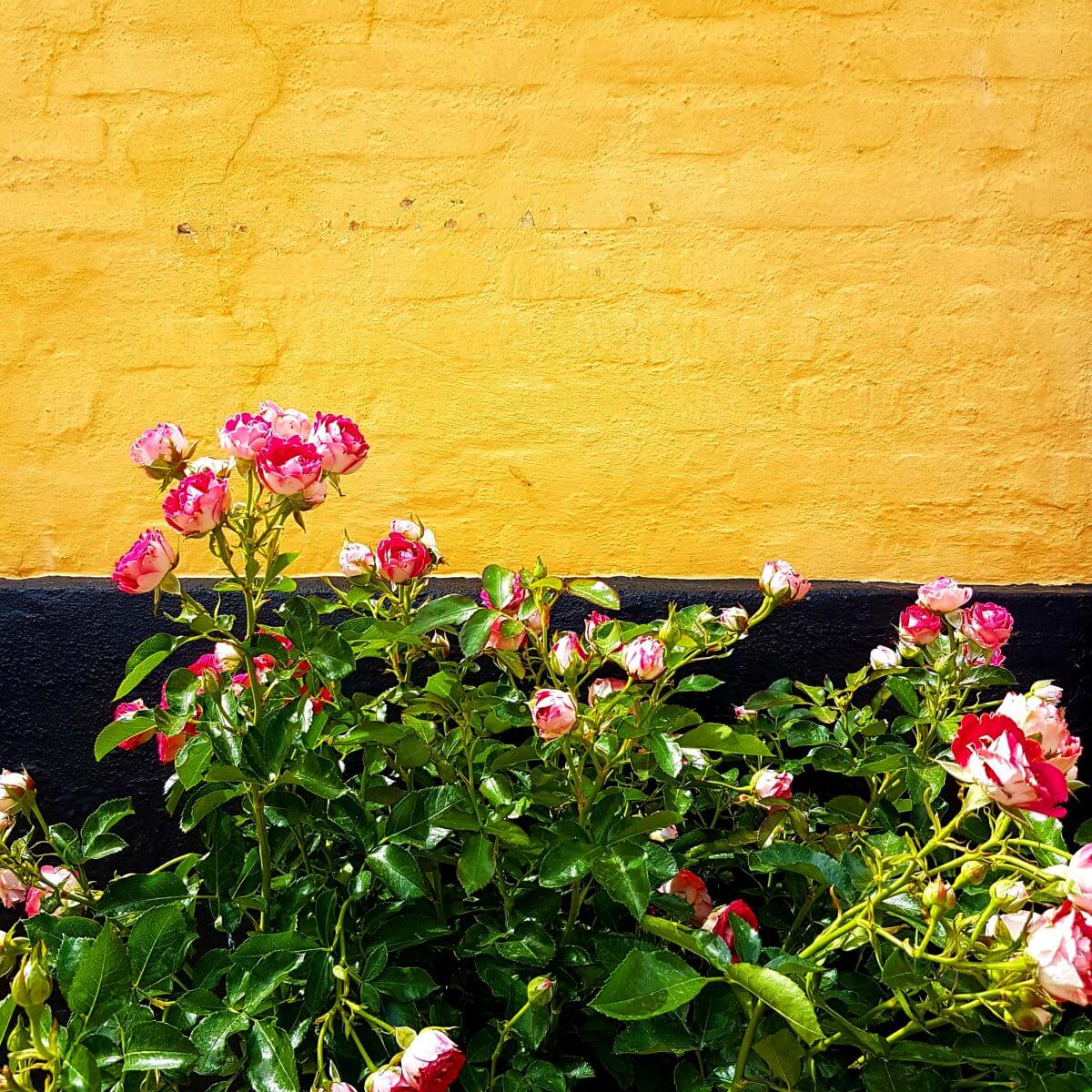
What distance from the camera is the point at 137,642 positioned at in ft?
6.93

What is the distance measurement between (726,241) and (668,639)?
1078 mm

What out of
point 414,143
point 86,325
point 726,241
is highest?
point 414,143

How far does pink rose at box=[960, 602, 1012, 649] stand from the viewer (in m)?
1.64

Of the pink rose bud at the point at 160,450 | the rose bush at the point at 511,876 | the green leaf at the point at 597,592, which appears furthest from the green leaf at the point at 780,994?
the pink rose bud at the point at 160,450

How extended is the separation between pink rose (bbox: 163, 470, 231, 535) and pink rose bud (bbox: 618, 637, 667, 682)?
0.52 m

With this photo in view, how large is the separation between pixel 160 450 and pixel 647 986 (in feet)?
2.83

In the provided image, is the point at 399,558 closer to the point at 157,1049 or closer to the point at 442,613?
the point at 442,613

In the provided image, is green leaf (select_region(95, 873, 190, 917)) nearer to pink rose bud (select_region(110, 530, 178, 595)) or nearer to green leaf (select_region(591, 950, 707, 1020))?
pink rose bud (select_region(110, 530, 178, 595))

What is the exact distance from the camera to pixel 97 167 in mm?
2158

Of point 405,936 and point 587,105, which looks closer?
point 405,936

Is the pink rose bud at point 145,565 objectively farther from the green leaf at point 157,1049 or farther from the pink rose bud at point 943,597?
the pink rose bud at point 943,597

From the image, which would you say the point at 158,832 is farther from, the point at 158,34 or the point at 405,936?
the point at 158,34

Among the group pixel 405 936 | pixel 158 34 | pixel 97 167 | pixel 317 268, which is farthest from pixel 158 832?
pixel 158 34

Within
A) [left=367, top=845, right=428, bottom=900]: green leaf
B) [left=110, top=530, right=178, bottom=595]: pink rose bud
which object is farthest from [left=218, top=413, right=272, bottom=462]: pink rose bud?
[left=367, top=845, right=428, bottom=900]: green leaf
